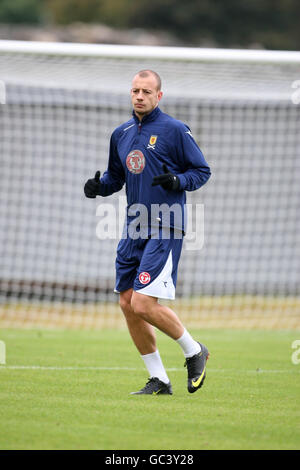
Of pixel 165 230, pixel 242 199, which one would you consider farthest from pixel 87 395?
pixel 242 199

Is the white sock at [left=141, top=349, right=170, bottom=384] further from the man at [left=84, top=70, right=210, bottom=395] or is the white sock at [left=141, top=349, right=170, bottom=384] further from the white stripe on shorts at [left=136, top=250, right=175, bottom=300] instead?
the white stripe on shorts at [left=136, top=250, right=175, bottom=300]

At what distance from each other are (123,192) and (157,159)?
9.47m

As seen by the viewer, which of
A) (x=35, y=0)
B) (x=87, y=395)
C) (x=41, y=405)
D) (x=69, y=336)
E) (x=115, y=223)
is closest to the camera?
(x=41, y=405)

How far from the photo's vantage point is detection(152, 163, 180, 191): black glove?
21.9 ft

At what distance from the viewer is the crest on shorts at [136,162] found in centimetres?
704

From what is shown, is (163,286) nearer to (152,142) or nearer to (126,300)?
(126,300)

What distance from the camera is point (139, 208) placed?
7020 millimetres

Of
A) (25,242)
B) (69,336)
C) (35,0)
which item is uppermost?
(35,0)

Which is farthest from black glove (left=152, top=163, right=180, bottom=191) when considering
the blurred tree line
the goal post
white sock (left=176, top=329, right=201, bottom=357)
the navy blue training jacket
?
the blurred tree line

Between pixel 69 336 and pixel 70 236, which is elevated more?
pixel 70 236

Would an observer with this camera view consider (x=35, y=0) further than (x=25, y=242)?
Yes

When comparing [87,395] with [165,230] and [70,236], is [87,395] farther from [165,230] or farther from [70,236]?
[70,236]

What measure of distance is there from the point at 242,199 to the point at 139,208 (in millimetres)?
10450

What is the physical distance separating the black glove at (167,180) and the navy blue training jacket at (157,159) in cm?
19
